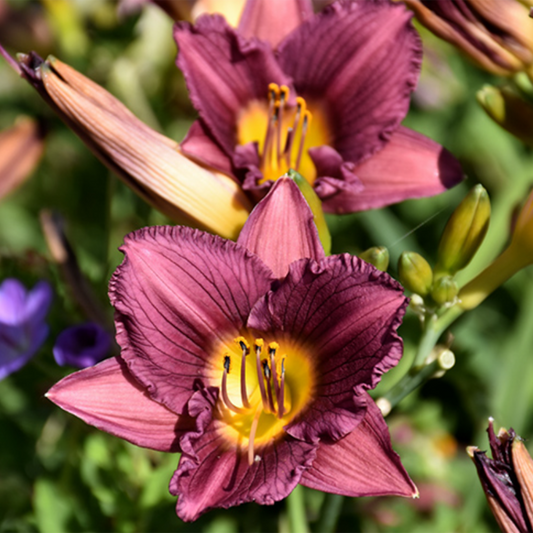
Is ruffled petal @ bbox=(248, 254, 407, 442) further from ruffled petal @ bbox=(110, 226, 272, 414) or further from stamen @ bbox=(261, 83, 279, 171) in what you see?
stamen @ bbox=(261, 83, 279, 171)

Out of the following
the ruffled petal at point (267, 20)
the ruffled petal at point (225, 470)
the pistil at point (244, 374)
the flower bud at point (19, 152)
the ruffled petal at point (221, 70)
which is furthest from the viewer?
the flower bud at point (19, 152)

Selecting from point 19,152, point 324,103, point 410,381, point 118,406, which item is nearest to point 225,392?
point 118,406

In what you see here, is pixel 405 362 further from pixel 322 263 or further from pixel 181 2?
pixel 181 2

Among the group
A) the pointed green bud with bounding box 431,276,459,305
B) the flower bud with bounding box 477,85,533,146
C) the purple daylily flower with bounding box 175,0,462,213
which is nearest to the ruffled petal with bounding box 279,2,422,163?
the purple daylily flower with bounding box 175,0,462,213

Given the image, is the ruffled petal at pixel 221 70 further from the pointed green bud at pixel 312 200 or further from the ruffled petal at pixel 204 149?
the pointed green bud at pixel 312 200

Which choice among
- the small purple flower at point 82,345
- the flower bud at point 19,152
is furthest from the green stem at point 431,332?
the flower bud at point 19,152

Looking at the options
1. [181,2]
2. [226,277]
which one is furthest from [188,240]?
[181,2]
